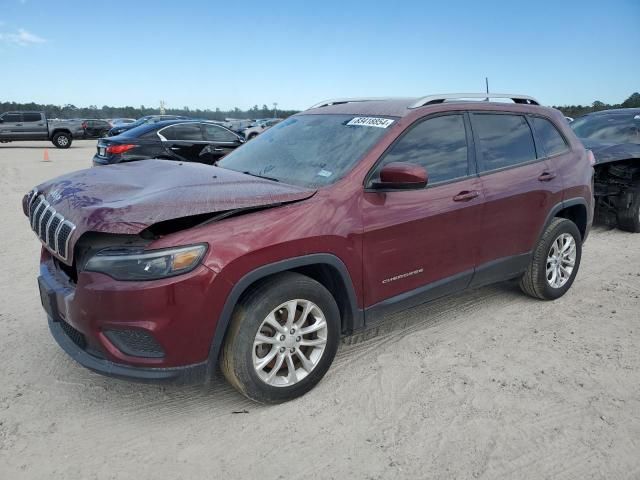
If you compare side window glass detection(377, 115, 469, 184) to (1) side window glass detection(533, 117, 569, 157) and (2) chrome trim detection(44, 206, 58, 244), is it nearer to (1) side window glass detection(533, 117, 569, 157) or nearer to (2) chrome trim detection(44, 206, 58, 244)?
(1) side window glass detection(533, 117, 569, 157)

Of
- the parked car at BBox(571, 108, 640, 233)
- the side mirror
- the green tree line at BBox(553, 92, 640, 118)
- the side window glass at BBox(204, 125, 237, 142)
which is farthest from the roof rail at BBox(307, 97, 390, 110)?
the green tree line at BBox(553, 92, 640, 118)

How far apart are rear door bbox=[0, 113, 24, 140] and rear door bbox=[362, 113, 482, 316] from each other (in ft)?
86.9

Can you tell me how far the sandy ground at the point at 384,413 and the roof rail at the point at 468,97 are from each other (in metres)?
1.71

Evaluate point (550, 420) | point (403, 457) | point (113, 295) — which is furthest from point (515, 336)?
point (113, 295)

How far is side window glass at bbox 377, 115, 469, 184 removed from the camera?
346cm

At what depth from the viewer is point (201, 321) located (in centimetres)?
264

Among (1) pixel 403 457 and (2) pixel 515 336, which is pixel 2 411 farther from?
A: (2) pixel 515 336

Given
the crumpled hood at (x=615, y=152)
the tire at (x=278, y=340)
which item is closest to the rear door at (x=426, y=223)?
the tire at (x=278, y=340)

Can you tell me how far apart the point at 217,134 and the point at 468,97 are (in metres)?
9.07

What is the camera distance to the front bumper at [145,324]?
2.54 m

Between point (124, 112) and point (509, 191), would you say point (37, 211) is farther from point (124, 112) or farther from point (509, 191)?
point (124, 112)

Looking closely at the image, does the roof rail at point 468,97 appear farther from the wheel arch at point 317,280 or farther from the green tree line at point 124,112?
the green tree line at point 124,112

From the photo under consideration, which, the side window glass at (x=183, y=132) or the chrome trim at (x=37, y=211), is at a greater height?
the side window glass at (x=183, y=132)

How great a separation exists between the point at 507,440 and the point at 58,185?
297cm
